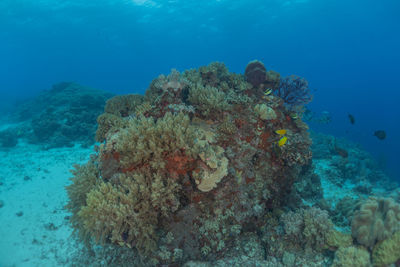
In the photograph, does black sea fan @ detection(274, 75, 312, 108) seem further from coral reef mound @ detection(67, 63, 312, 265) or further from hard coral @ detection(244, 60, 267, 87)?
coral reef mound @ detection(67, 63, 312, 265)

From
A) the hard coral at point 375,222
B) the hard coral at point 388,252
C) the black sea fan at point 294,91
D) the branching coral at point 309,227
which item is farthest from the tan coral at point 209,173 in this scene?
the black sea fan at point 294,91

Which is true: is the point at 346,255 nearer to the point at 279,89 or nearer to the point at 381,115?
the point at 279,89

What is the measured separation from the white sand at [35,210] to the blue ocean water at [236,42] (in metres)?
15.8

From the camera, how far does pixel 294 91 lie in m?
8.14

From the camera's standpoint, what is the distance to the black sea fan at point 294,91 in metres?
7.96

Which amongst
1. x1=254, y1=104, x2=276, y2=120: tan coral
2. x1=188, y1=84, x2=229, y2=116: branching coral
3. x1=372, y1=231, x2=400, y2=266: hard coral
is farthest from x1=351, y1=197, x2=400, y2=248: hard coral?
x1=188, y1=84, x2=229, y2=116: branching coral

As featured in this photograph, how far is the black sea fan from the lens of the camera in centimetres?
796

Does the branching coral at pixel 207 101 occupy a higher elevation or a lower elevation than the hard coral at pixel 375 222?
higher

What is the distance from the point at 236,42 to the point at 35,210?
9347 cm

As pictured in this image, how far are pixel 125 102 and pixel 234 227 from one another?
18.4 ft

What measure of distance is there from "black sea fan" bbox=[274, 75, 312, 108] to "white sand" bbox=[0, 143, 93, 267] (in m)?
9.16

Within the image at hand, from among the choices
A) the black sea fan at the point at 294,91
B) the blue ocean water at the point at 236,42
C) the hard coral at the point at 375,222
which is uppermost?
the blue ocean water at the point at 236,42

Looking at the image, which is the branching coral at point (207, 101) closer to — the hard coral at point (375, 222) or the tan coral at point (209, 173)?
the tan coral at point (209, 173)

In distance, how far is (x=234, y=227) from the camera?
4.56m
